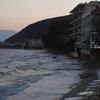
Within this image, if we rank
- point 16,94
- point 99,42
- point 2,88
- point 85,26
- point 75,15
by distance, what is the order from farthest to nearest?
point 75,15 → point 85,26 → point 99,42 → point 2,88 → point 16,94

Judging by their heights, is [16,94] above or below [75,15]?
below

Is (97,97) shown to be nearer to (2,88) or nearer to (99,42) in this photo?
(2,88)

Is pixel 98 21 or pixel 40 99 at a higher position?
pixel 98 21

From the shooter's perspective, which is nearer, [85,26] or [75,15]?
[85,26]

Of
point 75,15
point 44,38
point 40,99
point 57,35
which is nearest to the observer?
point 40,99

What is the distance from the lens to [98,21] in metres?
97.3

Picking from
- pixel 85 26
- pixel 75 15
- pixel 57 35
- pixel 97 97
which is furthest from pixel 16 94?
pixel 57 35

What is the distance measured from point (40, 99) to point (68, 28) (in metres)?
155

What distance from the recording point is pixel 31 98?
95.7ft

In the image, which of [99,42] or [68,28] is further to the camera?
[68,28]

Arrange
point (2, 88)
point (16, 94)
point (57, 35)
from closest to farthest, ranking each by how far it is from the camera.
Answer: point (16, 94) → point (2, 88) → point (57, 35)

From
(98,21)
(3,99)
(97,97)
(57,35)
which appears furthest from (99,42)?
(57,35)

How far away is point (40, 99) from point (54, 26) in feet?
509

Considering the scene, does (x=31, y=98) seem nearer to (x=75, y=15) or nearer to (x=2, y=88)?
(x=2, y=88)
